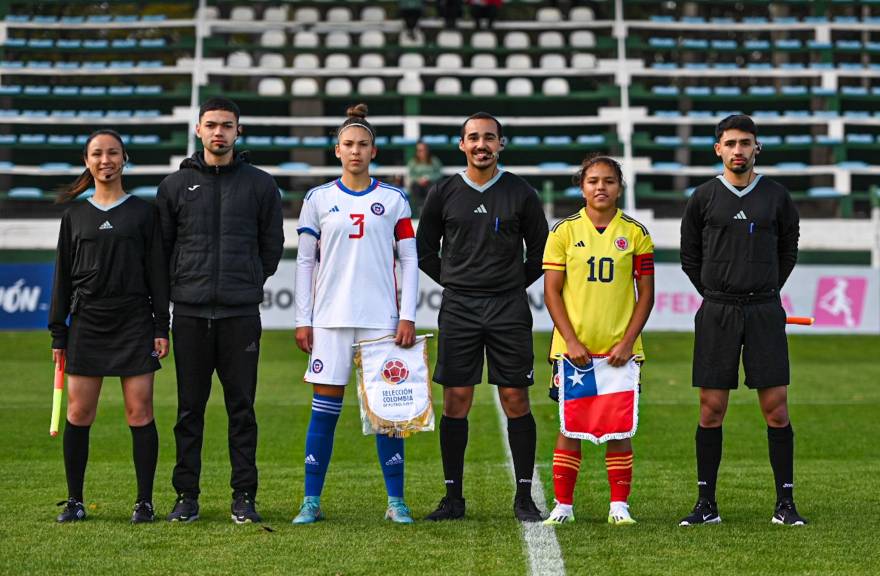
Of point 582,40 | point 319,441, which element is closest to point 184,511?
point 319,441

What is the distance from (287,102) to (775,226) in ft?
68.1

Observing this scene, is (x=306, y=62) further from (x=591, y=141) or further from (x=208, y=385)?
(x=208, y=385)

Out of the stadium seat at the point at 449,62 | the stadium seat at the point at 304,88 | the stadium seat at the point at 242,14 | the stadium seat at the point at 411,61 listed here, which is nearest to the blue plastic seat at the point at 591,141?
the stadium seat at the point at 449,62

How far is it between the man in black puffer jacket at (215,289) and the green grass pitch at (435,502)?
29 centimetres

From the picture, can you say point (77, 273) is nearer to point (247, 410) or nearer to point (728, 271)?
point (247, 410)

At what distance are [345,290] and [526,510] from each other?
142cm

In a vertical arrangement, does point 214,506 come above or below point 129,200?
below

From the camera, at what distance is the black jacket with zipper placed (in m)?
6.42

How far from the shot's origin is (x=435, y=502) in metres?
7.12

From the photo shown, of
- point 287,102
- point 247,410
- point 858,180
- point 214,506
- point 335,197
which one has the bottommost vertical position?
point 214,506

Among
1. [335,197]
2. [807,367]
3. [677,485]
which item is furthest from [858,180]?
[335,197]

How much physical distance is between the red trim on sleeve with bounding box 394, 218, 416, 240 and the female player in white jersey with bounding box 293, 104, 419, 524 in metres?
0.02

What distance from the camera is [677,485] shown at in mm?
7688

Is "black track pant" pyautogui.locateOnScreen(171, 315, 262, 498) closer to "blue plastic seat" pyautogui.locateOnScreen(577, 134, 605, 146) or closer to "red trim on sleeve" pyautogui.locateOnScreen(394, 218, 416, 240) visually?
"red trim on sleeve" pyautogui.locateOnScreen(394, 218, 416, 240)
